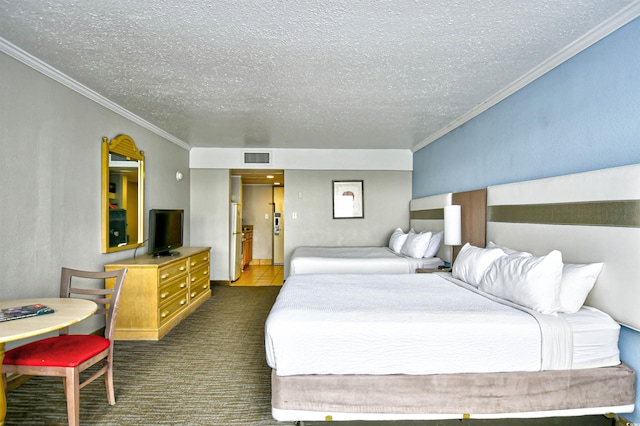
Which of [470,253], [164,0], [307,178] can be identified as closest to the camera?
[164,0]

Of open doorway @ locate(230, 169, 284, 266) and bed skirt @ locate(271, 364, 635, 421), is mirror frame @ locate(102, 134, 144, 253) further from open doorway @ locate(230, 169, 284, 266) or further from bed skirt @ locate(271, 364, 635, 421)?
open doorway @ locate(230, 169, 284, 266)

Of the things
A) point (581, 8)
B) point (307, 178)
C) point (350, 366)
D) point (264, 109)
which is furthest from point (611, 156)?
point (307, 178)

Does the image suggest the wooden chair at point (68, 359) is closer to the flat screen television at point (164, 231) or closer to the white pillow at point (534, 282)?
the flat screen television at point (164, 231)

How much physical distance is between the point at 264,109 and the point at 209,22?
69.2 inches

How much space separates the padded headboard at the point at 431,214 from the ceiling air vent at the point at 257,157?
2.89 metres

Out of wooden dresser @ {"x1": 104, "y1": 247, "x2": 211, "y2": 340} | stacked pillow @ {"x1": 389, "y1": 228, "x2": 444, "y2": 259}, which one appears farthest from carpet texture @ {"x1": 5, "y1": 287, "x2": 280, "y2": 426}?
stacked pillow @ {"x1": 389, "y1": 228, "x2": 444, "y2": 259}

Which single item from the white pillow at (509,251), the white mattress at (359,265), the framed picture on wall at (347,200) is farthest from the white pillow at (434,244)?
the framed picture on wall at (347,200)

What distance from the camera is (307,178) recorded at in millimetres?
6277

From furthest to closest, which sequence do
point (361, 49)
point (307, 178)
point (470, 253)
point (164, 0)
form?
point (307, 178)
point (470, 253)
point (361, 49)
point (164, 0)

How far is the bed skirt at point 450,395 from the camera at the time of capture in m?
1.89

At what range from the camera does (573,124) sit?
2.44 m

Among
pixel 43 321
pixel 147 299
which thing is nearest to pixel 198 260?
pixel 147 299

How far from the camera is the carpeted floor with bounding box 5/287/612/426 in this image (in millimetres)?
2129

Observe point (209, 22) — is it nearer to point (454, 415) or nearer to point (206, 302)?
point (454, 415)
